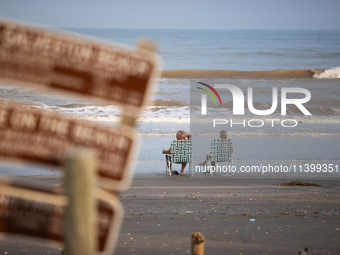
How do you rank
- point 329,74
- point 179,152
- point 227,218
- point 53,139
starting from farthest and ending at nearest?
1. point 329,74
2. point 179,152
3. point 227,218
4. point 53,139

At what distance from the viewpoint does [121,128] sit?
184cm

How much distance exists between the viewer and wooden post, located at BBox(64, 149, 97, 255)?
1483 mm

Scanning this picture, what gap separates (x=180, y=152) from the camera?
31.8ft

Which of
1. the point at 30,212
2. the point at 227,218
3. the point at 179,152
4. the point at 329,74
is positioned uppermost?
the point at 329,74

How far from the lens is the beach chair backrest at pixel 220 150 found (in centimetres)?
975

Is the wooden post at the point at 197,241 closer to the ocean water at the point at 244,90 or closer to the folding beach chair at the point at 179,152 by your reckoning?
the ocean water at the point at 244,90

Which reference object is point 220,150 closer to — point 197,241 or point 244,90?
point 197,241

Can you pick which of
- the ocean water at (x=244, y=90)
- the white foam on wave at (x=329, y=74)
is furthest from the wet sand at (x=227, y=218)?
the white foam on wave at (x=329, y=74)

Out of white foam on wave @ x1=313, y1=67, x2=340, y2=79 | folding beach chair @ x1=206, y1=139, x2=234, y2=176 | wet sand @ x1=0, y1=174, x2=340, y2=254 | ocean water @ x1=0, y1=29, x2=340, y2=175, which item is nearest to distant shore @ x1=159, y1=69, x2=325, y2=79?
white foam on wave @ x1=313, y1=67, x2=340, y2=79

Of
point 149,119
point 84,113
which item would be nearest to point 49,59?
point 149,119

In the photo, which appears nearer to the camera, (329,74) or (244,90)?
(244,90)

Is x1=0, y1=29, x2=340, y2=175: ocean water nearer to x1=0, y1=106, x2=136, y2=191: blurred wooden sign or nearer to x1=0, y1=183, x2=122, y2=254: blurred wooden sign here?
x1=0, y1=106, x2=136, y2=191: blurred wooden sign

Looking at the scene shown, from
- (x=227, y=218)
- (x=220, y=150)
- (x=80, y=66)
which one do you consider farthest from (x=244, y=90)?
(x=80, y=66)

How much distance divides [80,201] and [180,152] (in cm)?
819
